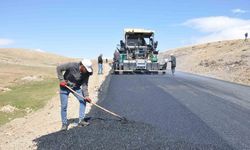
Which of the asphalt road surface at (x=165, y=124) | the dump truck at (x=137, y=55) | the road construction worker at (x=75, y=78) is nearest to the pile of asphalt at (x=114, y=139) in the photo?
the asphalt road surface at (x=165, y=124)

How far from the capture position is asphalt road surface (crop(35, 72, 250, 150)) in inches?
343

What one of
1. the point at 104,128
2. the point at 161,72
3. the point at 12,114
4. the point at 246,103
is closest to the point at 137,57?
the point at 161,72

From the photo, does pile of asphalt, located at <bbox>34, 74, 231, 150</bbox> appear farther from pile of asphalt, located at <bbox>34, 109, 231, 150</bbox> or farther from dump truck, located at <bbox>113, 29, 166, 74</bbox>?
dump truck, located at <bbox>113, 29, 166, 74</bbox>

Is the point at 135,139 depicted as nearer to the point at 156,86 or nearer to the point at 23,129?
the point at 23,129

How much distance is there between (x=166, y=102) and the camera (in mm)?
14523

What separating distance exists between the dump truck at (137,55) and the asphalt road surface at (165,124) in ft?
40.3

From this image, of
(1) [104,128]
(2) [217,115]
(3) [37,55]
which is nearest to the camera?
(1) [104,128]

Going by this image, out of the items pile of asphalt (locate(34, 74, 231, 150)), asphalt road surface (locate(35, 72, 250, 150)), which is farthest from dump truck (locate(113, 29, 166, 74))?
pile of asphalt (locate(34, 74, 231, 150))

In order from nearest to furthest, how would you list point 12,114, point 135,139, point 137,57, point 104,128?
1. point 135,139
2. point 104,128
3. point 12,114
4. point 137,57

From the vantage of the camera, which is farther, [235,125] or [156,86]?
[156,86]

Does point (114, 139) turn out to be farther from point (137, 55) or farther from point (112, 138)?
point (137, 55)

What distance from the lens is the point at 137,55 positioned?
101 ft

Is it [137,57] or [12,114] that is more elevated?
[137,57]

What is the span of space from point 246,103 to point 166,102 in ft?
8.97
